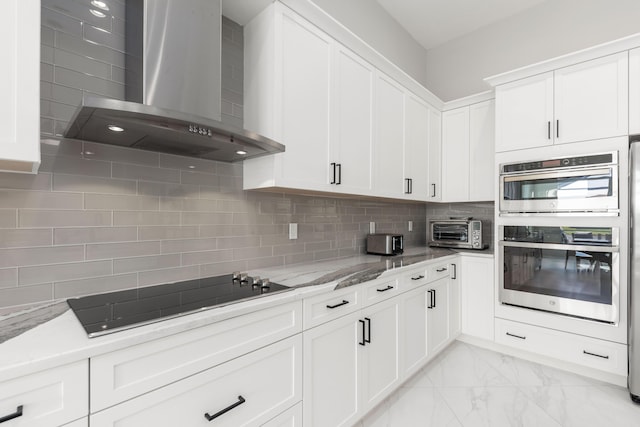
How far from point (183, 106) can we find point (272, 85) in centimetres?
54

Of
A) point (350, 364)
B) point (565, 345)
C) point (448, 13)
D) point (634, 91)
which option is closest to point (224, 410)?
point (350, 364)

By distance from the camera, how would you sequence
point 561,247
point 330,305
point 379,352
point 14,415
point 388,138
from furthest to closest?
point 388,138 → point 561,247 → point 379,352 → point 330,305 → point 14,415

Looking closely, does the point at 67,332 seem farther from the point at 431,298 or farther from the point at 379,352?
the point at 431,298

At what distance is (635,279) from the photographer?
2.10 metres

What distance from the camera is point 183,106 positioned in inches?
54.4

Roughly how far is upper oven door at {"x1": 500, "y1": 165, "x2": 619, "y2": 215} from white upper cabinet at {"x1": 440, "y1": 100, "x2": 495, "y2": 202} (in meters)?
0.38

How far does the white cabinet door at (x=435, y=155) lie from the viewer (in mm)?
3212

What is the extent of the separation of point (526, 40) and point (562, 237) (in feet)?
7.04

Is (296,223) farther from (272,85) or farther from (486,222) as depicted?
(486,222)

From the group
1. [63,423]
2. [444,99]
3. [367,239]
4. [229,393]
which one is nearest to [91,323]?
[63,423]

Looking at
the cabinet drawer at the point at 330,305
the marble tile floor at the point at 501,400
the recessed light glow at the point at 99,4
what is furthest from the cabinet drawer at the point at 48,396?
the marble tile floor at the point at 501,400

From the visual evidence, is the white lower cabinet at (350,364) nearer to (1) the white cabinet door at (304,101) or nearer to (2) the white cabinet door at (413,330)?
(2) the white cabinet door at (413,330)

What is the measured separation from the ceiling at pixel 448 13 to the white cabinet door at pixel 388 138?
3.83 ft

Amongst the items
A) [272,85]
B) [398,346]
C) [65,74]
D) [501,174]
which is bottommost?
[398,346]
